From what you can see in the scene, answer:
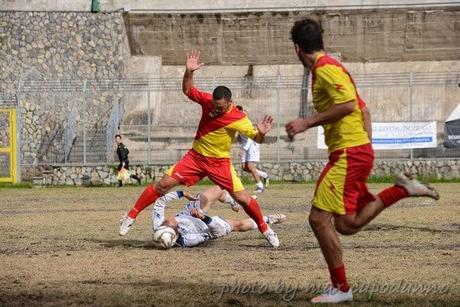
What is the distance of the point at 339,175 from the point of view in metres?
8.37

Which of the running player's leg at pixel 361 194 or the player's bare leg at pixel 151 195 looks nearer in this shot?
the running player's leg at pixel 361 194

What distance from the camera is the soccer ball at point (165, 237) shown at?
1245cm

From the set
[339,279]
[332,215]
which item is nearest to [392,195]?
[332,215]

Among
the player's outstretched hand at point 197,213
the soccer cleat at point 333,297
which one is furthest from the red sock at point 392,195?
the player's outstretched hand at point 197,213

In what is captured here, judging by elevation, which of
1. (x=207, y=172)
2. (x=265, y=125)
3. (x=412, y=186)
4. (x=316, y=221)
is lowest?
(x=207, y=172)

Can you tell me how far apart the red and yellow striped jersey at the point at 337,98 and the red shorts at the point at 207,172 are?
4.43m

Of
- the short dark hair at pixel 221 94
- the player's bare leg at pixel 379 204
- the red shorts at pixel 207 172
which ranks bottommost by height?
the red shorts at pixel 207 172

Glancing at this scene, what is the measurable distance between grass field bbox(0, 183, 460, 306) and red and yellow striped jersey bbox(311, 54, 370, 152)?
129 centimetres

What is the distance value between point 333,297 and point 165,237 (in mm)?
4486

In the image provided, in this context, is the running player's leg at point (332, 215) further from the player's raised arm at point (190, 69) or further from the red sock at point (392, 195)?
the player's raised arm at point (190, 69)

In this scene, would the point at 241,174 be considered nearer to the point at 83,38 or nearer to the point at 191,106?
the point at 191,106

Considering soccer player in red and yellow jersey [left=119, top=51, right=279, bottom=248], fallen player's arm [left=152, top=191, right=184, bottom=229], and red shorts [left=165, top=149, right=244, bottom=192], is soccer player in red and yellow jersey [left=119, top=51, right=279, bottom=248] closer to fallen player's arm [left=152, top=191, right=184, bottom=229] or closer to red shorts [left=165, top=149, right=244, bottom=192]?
red shorts [left=165, top=149, right=244, bottom=192]

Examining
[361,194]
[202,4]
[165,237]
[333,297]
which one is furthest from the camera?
[202,4]

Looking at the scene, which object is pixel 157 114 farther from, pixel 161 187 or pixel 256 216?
pixel 256 216
